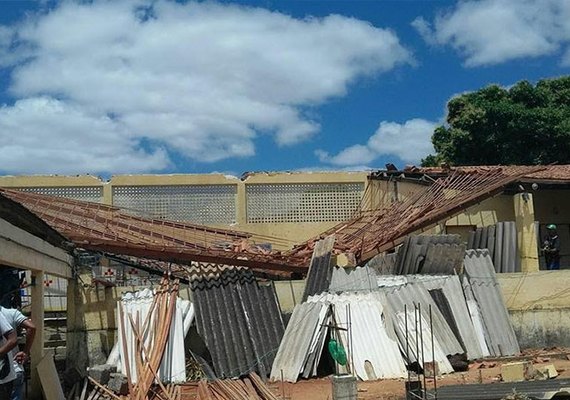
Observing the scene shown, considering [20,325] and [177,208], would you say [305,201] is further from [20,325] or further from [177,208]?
[20,325]

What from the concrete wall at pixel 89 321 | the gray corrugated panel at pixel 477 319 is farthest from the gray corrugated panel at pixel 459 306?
the concrete wall at pixel 89 321

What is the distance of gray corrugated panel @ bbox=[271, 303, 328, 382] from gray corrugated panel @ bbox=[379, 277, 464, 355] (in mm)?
1356

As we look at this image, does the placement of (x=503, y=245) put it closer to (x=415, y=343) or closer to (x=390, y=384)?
(x=415, y=343)

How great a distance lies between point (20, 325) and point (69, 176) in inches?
524

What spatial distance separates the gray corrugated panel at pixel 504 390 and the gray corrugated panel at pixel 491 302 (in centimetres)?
399

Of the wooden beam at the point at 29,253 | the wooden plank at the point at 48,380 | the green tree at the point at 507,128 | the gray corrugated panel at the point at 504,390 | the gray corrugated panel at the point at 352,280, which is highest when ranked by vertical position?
the green tree at the point at 507,128

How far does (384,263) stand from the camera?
48.8 feet

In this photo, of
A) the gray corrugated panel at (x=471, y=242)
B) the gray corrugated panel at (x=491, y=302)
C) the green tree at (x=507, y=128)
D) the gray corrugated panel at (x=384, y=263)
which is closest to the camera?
the gray corrugated panel at (x=491, y=302)

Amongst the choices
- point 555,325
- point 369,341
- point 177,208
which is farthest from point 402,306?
point 177,208

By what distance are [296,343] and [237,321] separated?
48.3 inches

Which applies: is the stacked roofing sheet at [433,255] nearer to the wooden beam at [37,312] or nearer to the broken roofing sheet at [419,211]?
the broken roofing sheet at [419,211]

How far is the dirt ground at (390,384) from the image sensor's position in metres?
10.3

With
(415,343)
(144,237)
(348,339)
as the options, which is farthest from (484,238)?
(144,237)

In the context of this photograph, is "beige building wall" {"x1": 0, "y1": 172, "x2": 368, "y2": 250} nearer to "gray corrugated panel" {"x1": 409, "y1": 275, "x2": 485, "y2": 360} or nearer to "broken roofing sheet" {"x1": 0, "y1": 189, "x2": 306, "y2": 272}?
"broken roofing sheet" {"x1": 0, "y1": 189, "x2": 306, "y2": 272}
